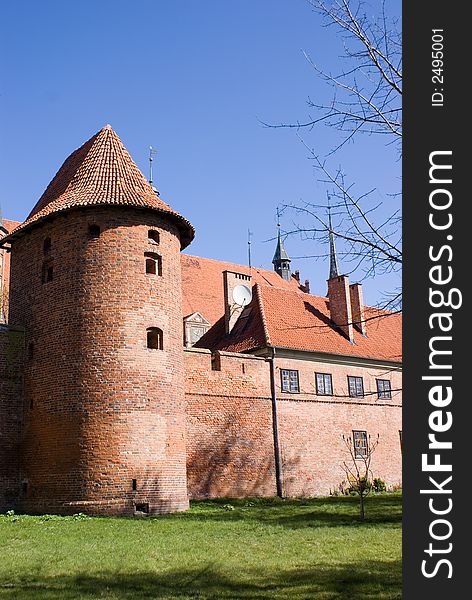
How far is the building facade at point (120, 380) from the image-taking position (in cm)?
1892

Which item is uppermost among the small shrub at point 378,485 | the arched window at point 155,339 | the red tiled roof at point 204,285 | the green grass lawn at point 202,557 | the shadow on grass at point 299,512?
the red tiled roof at point 204,285

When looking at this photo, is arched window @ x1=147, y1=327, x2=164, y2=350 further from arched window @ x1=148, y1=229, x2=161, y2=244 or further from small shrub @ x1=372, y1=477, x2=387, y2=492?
small shrub @ x1=372, y1=477, x2=387, y2=492

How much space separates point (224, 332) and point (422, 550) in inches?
1050

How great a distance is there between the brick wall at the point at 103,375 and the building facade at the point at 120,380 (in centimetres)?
4

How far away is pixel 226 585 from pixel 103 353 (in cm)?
1124

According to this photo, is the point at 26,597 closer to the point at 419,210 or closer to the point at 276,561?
the point at 276,561

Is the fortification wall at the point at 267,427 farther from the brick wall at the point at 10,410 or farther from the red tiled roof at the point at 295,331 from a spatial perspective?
the brick wall at the point at 10,410

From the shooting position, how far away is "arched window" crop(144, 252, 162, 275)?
2105 centimetres

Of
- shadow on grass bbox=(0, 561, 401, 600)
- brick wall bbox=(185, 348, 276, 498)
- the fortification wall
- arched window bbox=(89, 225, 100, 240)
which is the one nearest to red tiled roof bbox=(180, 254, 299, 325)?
the fortification wall

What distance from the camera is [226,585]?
29.2 feet

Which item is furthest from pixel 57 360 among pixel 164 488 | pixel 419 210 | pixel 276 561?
pixel 419 210

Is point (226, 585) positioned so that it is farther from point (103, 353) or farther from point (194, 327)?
point (194, 327)

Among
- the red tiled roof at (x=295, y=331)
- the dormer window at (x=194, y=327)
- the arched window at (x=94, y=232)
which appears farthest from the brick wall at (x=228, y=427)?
the dormer window at (x=194, y=327)

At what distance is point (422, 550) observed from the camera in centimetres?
425
